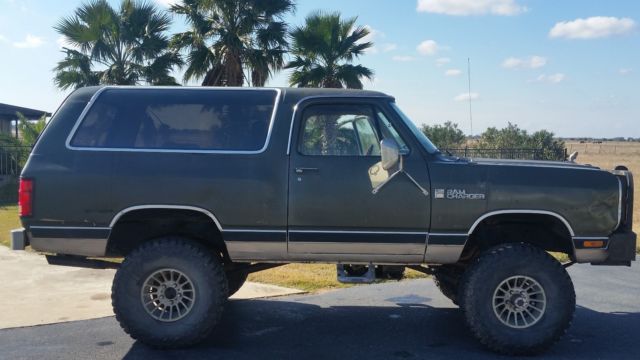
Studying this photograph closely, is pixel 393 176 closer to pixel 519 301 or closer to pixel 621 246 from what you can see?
pixel 519 301

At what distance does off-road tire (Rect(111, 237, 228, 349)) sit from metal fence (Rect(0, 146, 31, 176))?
44.3ft

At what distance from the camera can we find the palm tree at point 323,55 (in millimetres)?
18516

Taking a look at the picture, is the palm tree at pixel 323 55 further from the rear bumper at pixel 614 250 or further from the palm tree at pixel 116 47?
the rear bumper at pixel 614 250

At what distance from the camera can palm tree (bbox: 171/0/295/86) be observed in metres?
17.9

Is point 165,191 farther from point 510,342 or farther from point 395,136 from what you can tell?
→ point 510,342

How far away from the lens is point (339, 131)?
5348 mm

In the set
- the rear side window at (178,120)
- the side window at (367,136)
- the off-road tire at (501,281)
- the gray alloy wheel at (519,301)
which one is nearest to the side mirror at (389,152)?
the side window at (367,136)

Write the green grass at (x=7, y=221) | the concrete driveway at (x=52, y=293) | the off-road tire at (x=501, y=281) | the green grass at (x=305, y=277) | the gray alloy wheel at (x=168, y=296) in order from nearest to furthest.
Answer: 1. the off-road tire at (x=501, y=281)
2. the gray alloy wheel at (x=168, y=296)
3. the concrete driveway at (x=52, y=293)
4. the green grass at (x=305, y=277)
5. the green grass at (x=7, y=221)

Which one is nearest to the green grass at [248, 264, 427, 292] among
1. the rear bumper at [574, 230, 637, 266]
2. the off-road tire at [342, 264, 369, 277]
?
the off-road tire at [342, 264, 369, 277]

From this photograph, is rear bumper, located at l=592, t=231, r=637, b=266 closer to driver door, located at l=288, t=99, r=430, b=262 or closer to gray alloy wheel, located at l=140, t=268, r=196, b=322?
driver door, located at l=288, t=99, r=430, b=262

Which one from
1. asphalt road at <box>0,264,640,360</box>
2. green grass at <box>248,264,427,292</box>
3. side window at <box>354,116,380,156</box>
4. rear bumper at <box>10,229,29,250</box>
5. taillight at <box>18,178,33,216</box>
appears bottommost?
asphalt road at <box>0,264,640,360</box>

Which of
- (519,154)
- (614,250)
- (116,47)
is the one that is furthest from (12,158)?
(614,250)

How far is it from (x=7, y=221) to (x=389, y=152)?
421 inches

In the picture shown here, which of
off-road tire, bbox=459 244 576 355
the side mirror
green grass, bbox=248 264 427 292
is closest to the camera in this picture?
the side mirror
